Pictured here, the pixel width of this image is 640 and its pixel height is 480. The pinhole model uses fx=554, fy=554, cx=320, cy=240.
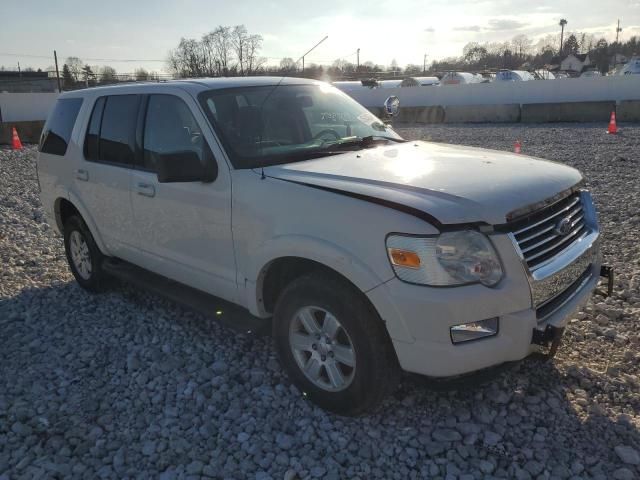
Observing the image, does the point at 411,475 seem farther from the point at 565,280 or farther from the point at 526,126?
the point at 526,126

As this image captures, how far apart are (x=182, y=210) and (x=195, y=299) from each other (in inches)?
27.2

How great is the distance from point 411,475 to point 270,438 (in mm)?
835

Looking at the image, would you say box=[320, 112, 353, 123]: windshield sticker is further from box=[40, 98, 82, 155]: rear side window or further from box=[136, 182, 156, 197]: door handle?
box=[40, 98, 82, 155]: rear side window

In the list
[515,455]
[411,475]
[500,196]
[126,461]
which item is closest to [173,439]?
[126,461]

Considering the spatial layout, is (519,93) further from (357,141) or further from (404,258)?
(404,258)

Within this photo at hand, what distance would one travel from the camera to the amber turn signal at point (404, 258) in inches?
107

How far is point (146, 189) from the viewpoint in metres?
4.25

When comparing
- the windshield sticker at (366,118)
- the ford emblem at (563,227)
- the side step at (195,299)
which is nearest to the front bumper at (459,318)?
the ford emblem at (563,227)

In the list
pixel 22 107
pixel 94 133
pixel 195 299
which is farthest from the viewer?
pixel 22 107

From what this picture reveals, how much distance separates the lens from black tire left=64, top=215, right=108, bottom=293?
534 cm

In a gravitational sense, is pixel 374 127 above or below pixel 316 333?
above

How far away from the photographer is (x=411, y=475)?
9.27ft

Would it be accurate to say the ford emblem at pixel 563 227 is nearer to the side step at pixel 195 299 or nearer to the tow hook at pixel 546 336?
the tow hook at pixel 546 336

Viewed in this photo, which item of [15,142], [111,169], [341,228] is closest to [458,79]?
[15,142]
